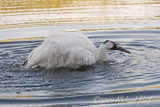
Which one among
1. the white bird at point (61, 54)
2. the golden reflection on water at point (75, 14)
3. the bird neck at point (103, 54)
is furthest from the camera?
the golden reflection on water at point (75, 14)

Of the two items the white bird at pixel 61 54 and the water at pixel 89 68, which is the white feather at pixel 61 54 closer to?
the white bird at pixel 61 54

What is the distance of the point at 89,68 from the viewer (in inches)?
344

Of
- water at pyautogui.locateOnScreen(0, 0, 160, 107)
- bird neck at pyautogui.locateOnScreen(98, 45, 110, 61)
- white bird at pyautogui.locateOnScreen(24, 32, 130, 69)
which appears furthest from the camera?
bird neck at pyautogui.locateOnScreen(98, 45, 110, 61)

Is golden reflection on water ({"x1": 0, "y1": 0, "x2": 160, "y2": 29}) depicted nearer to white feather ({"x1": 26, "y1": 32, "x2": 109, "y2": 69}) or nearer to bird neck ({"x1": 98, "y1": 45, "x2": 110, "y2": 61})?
bird neck ({"x1": 98, "y1": 45, "x2": 110, "y2": 61})

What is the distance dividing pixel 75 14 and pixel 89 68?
27.8ft

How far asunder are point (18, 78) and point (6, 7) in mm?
12784

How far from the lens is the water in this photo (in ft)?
21.4

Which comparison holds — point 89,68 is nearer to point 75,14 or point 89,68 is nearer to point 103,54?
point 103,54

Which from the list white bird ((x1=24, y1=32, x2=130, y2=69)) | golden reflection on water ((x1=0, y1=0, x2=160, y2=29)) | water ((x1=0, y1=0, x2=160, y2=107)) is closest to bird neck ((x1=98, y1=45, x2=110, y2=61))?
water ((x1=0, y1=0, x2=160, y2=107))

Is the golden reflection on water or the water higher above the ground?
the golden reflection on water

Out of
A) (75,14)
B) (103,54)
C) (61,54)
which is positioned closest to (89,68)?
(61,54)

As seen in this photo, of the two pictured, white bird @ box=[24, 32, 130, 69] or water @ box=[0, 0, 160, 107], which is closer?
water @ box=[0, 0, 160, 107]

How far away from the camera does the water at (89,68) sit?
6.54m

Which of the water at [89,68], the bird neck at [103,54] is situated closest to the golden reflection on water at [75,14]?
the water at [89,68]
